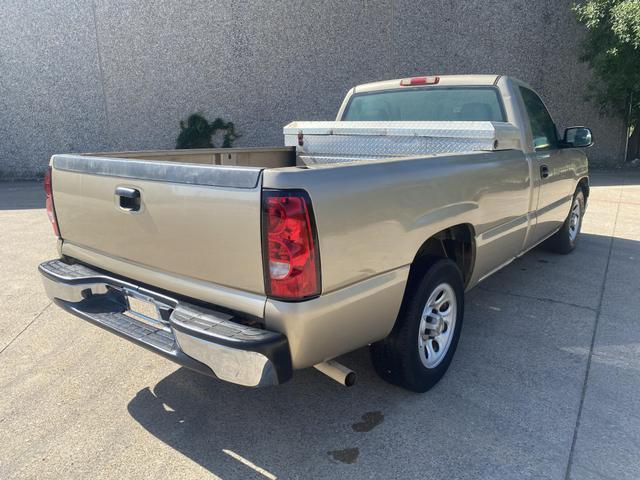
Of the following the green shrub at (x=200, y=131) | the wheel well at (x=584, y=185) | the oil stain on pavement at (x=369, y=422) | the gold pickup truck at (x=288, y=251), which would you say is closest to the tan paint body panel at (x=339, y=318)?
the gold pickup truck at (x=288, y=251)

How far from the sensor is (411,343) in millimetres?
2629

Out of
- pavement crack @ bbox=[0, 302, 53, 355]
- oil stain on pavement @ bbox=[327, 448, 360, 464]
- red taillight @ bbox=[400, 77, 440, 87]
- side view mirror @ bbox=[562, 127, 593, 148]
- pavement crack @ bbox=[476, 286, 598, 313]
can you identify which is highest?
red taillight @ bbox=[400, 77, 440, 87]

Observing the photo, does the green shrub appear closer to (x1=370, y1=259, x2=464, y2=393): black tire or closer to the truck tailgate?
the truck tailgate

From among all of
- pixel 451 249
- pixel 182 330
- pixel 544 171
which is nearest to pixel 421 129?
pixel 451 249

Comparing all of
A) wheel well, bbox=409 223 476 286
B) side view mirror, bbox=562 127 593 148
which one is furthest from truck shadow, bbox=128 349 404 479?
side view mirror, bbox=562 127 593 148

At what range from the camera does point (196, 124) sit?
13.0 m

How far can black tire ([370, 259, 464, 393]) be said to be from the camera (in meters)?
2.62

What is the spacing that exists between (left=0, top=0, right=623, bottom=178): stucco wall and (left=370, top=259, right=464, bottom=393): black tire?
1157 centimetres

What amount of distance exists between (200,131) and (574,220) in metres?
9.89

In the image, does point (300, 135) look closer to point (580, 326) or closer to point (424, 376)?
point (424, 376)

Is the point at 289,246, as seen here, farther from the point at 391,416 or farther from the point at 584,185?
the point at 584,185

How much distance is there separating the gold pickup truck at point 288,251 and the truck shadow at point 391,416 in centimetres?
24

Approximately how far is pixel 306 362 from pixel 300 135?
2898mm

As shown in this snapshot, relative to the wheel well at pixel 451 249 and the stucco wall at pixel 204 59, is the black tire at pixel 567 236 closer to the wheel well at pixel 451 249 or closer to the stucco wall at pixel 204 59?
the wheel well at pixel 451 249
